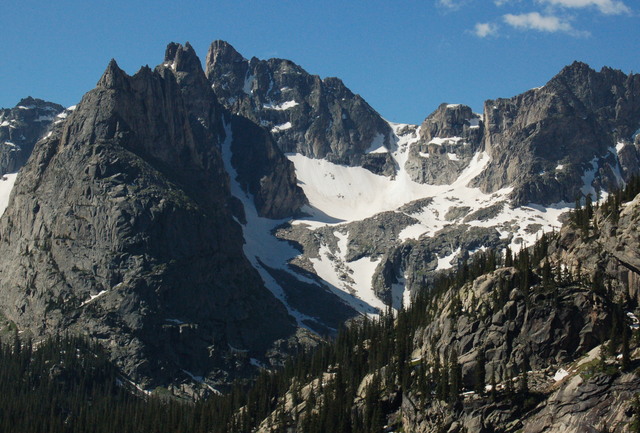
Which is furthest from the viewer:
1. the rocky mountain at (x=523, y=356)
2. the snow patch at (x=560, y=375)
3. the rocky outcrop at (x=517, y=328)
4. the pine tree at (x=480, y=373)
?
the rocky outcrop at (x=517, y=328)

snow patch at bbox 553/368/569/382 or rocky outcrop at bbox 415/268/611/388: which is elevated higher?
rocky outcrop at bbox 415/268/611/388

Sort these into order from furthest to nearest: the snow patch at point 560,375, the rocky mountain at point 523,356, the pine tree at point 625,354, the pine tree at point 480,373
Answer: the pine tree at point 480,373 → the snow patch at point 560,375 → the rocky mountain at point 523,356 → the pine tree at point 625,354

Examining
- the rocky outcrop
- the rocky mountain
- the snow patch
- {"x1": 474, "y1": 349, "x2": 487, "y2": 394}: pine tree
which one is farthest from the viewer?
the rocky outcrop

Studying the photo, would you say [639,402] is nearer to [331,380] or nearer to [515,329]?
[515,329]

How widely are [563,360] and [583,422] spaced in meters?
19.2

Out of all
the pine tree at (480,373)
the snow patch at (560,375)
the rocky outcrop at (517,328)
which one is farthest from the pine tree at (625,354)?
the pine tree at (480,373)

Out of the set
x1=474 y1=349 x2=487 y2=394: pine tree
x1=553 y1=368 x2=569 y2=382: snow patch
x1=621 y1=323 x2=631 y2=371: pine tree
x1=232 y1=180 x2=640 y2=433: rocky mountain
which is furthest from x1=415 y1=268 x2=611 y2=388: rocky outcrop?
x1=621 y1=323 x2=631 y2=371: pine tree

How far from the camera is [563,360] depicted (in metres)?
140

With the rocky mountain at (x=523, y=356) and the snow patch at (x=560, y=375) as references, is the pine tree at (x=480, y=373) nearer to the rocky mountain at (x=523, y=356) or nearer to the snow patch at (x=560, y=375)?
the rocky mountain at (x=523, y=356)

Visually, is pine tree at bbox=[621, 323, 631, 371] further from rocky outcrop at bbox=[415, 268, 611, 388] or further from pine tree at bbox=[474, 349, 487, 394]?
pine tree at bbox=[474, 349, 487, 394]

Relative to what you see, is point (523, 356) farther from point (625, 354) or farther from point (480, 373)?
point (625, 354)

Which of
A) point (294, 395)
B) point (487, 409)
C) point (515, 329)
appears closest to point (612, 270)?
point (515, 329)

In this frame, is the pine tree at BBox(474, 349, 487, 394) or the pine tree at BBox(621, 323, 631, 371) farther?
the pine tree at BBox(474, 349, 487, 394)

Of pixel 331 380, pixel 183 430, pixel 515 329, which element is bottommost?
pixel 183 430
